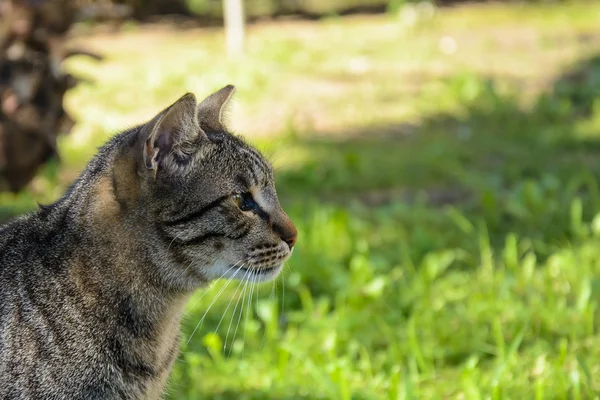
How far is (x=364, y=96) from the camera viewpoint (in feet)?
25.3

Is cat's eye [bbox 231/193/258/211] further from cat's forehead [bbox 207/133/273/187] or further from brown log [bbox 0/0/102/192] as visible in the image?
brown log [bbox 0/0/102/192]

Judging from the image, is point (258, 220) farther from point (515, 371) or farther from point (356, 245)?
point (356, 245)

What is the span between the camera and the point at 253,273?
2.77 meters

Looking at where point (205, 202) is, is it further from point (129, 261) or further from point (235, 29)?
point (235, 29)

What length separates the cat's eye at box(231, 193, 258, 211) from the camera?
2.73 metres

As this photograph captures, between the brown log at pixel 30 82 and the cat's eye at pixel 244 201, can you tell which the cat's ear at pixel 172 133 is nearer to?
the cat's eye at pixel 244 201

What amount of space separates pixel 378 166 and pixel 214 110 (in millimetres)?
3253

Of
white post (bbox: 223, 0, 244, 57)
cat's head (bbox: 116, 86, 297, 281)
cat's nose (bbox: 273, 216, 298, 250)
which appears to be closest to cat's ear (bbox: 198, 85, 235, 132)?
cat's head (bbox: 116, 86, 297, 281)

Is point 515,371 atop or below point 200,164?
below

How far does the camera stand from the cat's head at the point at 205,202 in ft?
8.54

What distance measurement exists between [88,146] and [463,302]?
3.57m

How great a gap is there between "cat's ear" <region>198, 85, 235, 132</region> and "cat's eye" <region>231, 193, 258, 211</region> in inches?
10.1

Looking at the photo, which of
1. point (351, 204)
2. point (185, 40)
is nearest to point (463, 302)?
point (351, 204)

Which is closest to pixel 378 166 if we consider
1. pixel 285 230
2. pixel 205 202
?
pixel 285 230
